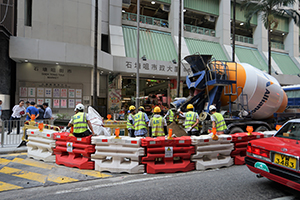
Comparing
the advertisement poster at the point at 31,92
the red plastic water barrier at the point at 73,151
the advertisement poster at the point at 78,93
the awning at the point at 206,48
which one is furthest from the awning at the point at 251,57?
the red plastic water barrier at the point at 73,151

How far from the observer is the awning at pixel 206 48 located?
23030mm

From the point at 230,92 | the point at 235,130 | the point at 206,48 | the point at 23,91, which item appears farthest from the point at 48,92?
the point at 206,48

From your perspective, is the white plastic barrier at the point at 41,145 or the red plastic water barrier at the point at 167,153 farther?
the white plastic barrier at the point at 41,145

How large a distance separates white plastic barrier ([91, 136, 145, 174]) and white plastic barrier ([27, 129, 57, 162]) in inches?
66.6

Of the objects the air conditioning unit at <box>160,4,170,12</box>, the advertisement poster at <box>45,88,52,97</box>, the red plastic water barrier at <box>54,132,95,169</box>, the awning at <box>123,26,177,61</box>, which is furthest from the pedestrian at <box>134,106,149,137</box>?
the air conditioning unit at <box>160,4,170,12</box>

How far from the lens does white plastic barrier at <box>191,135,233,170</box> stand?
5105 millimetres

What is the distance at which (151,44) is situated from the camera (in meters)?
21.1

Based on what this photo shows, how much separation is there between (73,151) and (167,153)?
8.59 ft

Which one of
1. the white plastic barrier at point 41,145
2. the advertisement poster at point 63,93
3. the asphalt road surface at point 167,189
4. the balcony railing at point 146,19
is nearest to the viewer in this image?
the asphalt road surface at point 167,189

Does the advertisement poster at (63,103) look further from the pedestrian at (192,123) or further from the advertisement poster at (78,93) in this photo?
the pedestrian at (192,123)

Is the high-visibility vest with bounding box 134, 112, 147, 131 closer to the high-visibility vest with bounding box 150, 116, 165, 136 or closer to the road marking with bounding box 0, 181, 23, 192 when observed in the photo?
the high-visibility vest with bounding box 150, 116, 165, 136

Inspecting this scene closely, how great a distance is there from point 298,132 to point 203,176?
2.21 m

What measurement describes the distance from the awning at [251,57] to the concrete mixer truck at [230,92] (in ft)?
62.7

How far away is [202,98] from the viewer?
7875 millimetres
